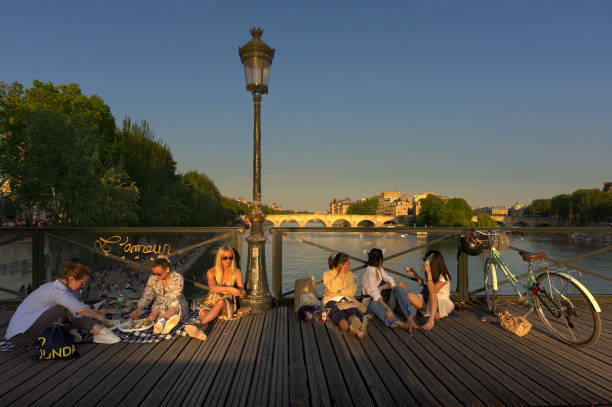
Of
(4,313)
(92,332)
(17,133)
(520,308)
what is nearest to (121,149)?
(17,133)

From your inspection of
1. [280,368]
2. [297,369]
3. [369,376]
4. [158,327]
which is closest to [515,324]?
[369,376]

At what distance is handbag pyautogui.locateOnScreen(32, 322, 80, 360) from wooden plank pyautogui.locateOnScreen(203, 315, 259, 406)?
1673mm

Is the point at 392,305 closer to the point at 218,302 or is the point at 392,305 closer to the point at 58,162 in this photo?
the point at 218,302

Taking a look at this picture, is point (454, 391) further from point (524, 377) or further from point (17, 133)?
point (17, 133)

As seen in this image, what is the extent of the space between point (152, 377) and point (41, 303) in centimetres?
176

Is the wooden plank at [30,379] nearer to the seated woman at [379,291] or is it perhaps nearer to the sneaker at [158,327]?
the sneaker at [158,327]

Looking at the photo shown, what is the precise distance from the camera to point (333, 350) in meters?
4.05

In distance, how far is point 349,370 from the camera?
3537mm

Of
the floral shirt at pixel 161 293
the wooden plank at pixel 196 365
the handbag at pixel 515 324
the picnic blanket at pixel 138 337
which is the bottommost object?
the wooden plank at pixel 196 365

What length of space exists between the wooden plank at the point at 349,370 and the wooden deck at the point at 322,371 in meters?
0.01

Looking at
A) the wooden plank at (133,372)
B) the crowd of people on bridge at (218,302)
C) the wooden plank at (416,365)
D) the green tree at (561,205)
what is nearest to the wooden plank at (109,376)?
the wooden plank at (133,372)

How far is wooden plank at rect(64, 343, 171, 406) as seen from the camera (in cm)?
305

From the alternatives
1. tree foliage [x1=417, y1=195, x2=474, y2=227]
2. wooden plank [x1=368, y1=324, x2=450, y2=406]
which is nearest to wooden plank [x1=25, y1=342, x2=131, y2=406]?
wooden plank [x1=368, y1=324, x2=450, y2=406]

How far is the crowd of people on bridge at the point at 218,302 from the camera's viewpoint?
4062mm
